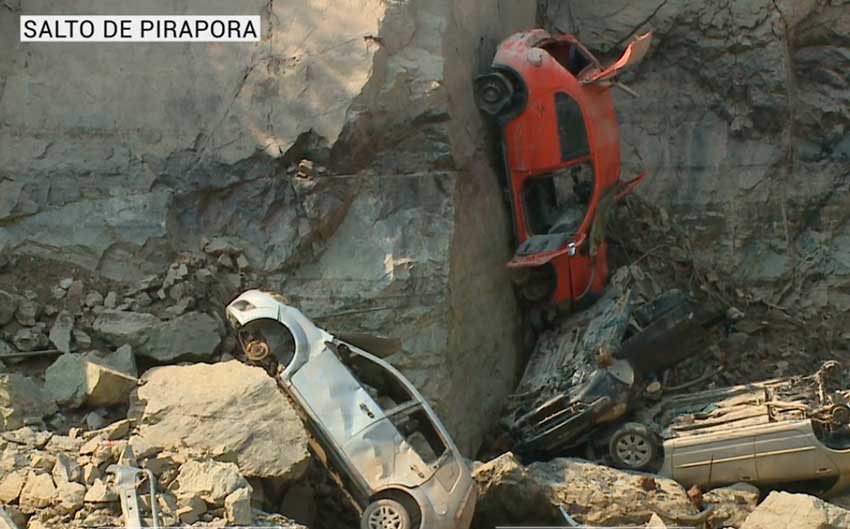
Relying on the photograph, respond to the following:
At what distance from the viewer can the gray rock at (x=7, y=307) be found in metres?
11.8

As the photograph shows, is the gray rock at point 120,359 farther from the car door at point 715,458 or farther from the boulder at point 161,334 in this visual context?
the car door at point 715,458

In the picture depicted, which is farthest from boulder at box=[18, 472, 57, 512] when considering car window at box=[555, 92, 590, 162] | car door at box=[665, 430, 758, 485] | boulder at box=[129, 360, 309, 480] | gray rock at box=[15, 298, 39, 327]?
car window at box=[555, 92, 590, 162]

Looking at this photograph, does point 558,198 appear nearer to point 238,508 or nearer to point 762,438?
point 762,438

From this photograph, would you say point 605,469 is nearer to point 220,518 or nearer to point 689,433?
point 689,433

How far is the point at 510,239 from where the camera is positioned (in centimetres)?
1391

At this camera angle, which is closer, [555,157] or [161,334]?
[161,334]

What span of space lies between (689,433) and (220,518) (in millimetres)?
4319

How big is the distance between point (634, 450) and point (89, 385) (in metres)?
4.47

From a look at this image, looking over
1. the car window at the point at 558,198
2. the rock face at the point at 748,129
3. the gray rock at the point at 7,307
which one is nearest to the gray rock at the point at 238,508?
the gray rock at the point at 7,307

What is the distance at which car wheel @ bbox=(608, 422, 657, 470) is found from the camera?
1235 centimetres

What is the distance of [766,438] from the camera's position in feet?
39.0

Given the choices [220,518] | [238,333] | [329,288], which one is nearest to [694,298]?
[329,288]

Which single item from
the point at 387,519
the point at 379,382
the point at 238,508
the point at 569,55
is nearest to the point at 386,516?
the point at 387,519

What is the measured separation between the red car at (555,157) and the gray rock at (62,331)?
12.7 feet
